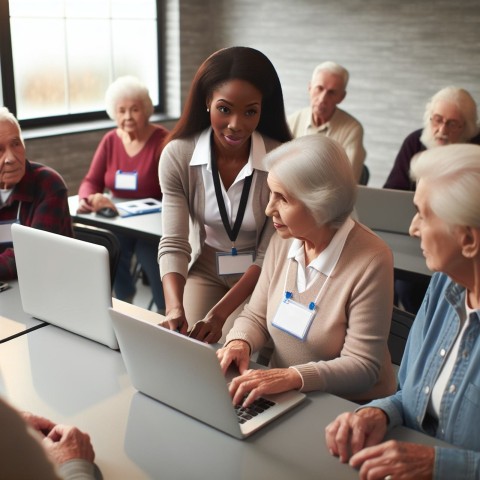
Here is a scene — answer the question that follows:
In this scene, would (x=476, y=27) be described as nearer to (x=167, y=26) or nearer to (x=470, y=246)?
(x=167, y=26)

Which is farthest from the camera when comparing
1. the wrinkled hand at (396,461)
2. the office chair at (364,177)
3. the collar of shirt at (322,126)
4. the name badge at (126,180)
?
the collar of shirt at (322,126)

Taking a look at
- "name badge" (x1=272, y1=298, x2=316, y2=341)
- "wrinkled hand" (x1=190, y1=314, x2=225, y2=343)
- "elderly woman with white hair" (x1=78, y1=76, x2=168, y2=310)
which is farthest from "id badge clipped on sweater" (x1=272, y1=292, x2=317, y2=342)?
"elderly woman with white hair" (x1=78, y1=76, x2=168, y2=310)

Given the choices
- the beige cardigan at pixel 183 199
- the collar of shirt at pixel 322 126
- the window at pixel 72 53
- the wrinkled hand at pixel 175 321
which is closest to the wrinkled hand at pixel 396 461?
the wrinkled hand at pixel 175 321

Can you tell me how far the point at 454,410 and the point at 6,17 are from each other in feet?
14.6

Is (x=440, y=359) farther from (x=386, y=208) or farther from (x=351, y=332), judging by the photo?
(x=386, y=208)

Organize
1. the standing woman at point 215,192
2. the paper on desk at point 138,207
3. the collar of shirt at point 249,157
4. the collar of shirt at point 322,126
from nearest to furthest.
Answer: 1. the standing woman at point 215,192
2. the collar of shirt at point 249,157
3. the paper on desk at point 138,207
4. the collar of shirt at point 322,126

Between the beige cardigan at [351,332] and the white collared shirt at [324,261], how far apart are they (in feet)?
0.05

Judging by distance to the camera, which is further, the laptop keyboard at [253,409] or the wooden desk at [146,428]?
the laptop keyboard at [253,409]

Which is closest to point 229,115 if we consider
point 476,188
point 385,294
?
point 385,294

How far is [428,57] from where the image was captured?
17.0 feet

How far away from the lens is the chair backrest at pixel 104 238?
8.18ft

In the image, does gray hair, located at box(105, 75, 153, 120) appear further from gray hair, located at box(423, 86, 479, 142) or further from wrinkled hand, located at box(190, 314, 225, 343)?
wrinkled hand, located at box(190, 314, 225, 343)

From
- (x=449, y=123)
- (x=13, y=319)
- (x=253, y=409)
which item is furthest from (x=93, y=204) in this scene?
(x=253, y=409)

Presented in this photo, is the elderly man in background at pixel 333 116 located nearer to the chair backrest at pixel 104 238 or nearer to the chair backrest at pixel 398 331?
the chair backrest at pixel 104 238
